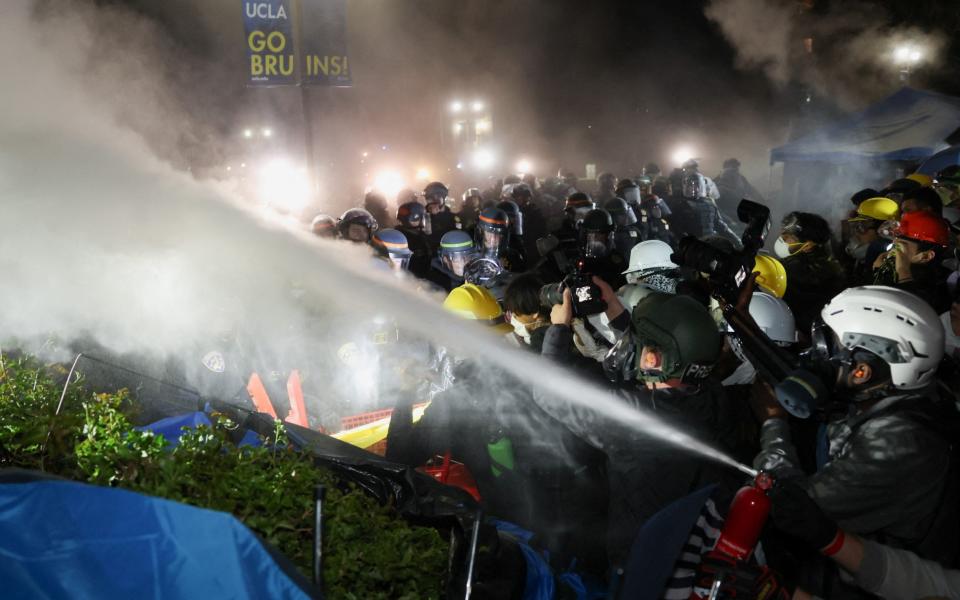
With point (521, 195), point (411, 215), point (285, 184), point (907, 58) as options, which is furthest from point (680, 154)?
point (411, 215)

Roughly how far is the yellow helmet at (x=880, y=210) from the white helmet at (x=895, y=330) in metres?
5.32

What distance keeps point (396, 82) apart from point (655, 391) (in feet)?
134

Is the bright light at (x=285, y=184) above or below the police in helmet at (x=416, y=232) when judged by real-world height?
above

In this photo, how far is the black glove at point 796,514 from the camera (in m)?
2.47

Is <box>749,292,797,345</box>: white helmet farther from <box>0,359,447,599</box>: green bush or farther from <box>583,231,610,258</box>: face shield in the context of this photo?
<box>583,231,610,258</box>: face shield

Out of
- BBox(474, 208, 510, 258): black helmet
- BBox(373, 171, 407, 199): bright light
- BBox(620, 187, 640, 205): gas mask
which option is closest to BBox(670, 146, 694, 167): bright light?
BBox(373, 171, 407, 199): bright light

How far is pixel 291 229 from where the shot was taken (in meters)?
8.62

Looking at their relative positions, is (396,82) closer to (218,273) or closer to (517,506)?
(218,273)

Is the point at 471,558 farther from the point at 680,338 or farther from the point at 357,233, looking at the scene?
the point at 357,233

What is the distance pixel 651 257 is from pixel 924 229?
224cm

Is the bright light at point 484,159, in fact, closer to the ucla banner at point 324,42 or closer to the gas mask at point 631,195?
the ucla banner at point 324,42

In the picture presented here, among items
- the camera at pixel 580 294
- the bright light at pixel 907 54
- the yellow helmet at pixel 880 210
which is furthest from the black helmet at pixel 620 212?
the bright light at pixel 907 54

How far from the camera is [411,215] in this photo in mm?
11234

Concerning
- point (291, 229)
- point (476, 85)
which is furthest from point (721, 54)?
point (291, 229)
